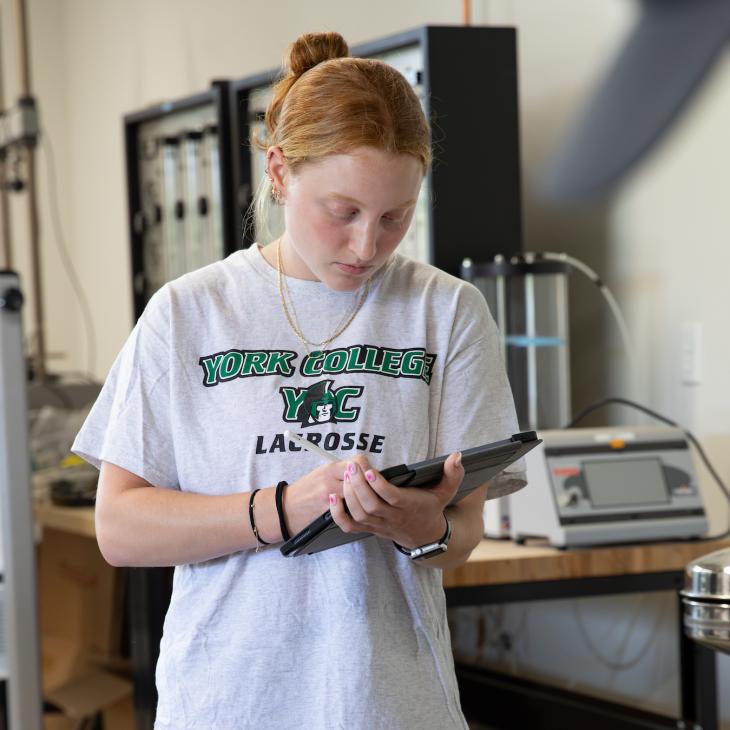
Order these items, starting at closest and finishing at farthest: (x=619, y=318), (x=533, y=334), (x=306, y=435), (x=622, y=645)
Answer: (x=306, y=435) < (x=533, y=334) < (x=619, y=318) < (x=622, y=645)

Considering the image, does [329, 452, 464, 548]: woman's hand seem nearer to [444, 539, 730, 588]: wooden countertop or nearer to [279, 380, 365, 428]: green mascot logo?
[279, 380, 365, 428]: green mascot logo

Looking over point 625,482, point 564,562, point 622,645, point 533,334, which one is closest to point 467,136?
point 533,334

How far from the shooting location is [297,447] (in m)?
1.03

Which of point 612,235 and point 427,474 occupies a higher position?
point 612,235

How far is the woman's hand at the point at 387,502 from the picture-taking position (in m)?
0.91

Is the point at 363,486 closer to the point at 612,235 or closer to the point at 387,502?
the point at 387,502

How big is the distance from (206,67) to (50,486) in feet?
5.17

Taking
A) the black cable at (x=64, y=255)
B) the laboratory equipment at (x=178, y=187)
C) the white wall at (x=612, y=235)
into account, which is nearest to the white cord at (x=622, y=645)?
the white wall at (x=612, y=235)

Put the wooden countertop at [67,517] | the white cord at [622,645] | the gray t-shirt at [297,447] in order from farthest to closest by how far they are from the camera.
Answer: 1. the wooden countertop at [67,517]
2. the white cord at [622,645]
3. the gray t-shirt at [297,447]

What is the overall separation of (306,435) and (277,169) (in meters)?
0.25

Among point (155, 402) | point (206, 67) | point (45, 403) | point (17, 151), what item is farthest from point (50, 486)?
point (155, 402)

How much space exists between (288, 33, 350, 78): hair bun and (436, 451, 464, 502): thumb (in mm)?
413

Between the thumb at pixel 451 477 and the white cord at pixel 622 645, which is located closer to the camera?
the thumb at pixel 451 477

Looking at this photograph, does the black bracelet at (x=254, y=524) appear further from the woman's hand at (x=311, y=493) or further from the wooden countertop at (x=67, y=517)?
the wooden countertop at (x=67, y=517)
